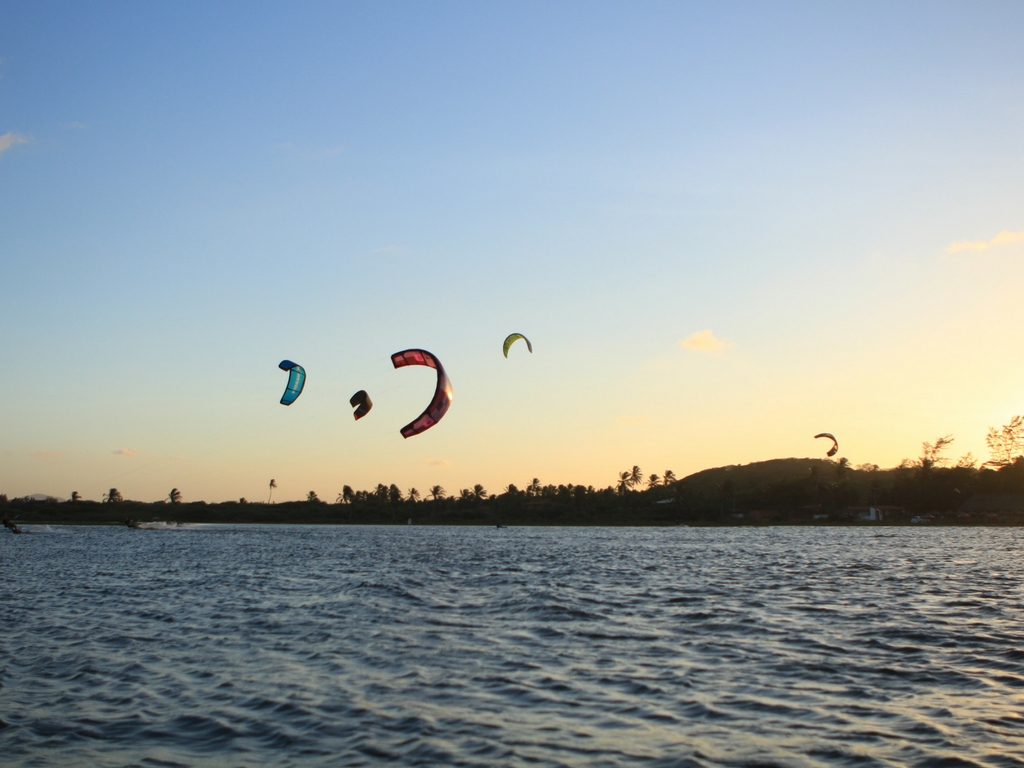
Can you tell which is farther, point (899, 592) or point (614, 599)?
point (899, 592)

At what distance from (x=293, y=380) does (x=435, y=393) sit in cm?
1111

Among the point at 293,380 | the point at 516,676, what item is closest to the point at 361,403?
the point at 293,380

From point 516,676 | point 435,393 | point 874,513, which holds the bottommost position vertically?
point 516,676

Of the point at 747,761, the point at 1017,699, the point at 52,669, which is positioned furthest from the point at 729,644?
the point at 52,669

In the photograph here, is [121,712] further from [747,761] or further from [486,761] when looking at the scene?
[747,761]

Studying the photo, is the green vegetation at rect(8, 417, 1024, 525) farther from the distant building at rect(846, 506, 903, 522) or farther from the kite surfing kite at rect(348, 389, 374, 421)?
the kite surfing kite at rect(348, 389, 374, 421)

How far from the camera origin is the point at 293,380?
4197 cm

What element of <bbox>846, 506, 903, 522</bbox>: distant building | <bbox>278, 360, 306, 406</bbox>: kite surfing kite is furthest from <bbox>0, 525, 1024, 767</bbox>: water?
<bbox>846, 506, 903, 522</bbox>: distant building

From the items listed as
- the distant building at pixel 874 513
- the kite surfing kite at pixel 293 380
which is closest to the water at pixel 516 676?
the kite surfing kite at pixel 293 380

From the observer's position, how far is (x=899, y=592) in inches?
1005

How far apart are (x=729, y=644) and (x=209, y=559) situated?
120 ft

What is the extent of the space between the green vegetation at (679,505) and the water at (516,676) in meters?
119

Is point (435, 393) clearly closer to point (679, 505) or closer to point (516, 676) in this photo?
point (516, 676)

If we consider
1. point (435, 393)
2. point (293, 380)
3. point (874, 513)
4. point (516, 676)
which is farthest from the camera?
point (874, 513)
